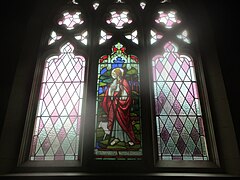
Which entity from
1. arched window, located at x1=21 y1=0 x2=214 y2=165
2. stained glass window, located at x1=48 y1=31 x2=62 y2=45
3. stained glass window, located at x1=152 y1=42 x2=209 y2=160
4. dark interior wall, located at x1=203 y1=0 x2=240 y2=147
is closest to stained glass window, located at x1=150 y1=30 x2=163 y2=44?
arched window, located at x1=21 y1=0 x2=214 y2=165

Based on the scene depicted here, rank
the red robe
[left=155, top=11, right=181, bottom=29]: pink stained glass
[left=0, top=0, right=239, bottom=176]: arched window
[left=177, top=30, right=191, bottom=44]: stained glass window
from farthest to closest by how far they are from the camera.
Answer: [left=155, top=11, right=181, bottom=29]: pink stained glass, [left=177, top=30, right=191, bottom=44]: stained glass window, the red robe, [left=0, top=0, right=239, bottom=176]: arched window

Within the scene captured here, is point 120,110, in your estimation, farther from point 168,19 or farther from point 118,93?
point 168,19

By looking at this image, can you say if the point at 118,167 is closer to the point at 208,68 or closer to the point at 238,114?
the point at 238,114

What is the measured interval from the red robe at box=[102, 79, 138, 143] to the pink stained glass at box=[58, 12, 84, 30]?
3.74 ft

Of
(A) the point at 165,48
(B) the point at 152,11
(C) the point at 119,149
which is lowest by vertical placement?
(C) the point at 119,149

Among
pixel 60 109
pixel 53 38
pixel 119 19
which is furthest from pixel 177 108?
pixel 53 38

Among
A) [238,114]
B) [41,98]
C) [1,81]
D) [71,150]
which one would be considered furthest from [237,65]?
[1,81]

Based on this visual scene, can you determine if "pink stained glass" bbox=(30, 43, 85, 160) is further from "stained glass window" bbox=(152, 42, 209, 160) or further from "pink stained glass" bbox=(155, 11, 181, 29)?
"pink stained glass" bbox=(155, 11, 181, 29)

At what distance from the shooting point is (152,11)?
366 centimetres

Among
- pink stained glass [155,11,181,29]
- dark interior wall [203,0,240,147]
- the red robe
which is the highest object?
pink stained glass [155,11,181,29]

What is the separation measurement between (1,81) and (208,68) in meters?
2.28

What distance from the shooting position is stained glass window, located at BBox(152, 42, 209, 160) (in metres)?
2.72

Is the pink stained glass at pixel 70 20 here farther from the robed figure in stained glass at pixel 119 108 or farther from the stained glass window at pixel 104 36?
the robed figure in stained glass at pixel 119 108

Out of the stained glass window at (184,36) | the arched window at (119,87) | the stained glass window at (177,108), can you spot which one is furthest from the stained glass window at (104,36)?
the stained glass window at (184,36)
